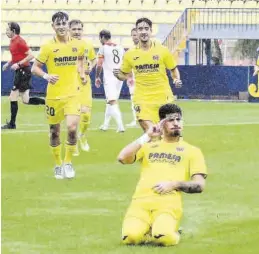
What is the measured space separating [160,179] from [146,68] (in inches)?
204

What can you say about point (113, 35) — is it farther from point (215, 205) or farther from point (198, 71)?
point (215, 205)

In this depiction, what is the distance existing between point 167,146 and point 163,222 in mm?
767

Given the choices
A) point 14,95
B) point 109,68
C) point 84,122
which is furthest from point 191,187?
point 109,68

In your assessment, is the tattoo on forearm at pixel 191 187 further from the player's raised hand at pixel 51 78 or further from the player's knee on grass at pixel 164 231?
the player's raised hand at pixel 51 78

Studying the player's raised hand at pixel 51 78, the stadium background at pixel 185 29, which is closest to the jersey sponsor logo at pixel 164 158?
the player's raised hand at pixel 51 78

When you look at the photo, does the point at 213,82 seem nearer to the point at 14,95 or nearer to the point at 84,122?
the point at 14,95

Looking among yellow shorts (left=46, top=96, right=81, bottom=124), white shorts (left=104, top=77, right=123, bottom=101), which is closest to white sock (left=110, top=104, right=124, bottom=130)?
white shorts (left=104, top=77, right=123, bottom=101)

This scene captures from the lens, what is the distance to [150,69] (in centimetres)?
1405

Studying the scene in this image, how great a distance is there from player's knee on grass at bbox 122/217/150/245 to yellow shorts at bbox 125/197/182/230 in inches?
2.9

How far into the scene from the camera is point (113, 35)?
4416 centimetres

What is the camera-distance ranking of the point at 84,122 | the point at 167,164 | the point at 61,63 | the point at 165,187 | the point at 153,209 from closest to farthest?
the point at 165,187, the point at 153,209, the point at 167,164, the point at 61,63, the point at 84,122

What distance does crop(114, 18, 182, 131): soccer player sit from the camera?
13.9 meters

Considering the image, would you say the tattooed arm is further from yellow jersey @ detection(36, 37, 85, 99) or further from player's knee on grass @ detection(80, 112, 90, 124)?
player's knee on grass @ detection(80, 112, 90, 124)

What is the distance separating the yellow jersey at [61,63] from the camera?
543 inches
